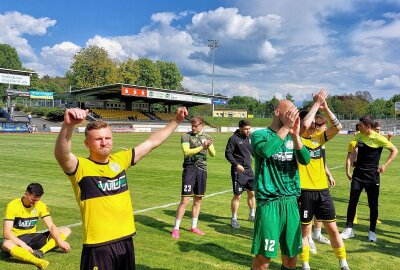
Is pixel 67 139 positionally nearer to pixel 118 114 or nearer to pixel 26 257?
pixel 26 257

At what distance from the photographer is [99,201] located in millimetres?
3438

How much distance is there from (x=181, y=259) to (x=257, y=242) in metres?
2.49

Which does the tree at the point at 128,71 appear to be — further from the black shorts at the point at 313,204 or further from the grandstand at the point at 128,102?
the black shorts at the point at 313,204

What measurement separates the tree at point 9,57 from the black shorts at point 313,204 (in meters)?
124

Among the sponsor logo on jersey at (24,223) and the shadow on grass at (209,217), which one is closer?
the sponsor logo on jersey at (24,223)

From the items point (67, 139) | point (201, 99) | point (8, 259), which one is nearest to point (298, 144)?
point (67, 139)

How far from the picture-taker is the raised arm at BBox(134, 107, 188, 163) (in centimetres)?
389

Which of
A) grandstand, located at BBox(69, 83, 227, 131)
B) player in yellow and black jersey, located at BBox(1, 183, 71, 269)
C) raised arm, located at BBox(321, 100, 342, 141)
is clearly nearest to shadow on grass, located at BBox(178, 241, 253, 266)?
player in yellow and black jersey, located at BBox(1, 183, 71, 269)

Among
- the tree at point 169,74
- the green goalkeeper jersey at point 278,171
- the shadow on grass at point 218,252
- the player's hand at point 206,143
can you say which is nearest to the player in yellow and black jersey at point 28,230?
the shadow on grass at point 218,252

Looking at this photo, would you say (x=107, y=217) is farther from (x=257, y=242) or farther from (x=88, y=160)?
(x=257, y=242)

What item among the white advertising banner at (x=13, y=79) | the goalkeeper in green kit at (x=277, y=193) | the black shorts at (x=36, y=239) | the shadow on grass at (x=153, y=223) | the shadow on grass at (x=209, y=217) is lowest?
the shadow on grass at (x=209, y=217)

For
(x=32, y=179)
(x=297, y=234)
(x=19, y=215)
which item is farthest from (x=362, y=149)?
(x=32, y=179)

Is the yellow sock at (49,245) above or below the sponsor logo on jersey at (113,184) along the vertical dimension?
below

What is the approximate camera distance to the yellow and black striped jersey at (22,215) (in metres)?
6.26
